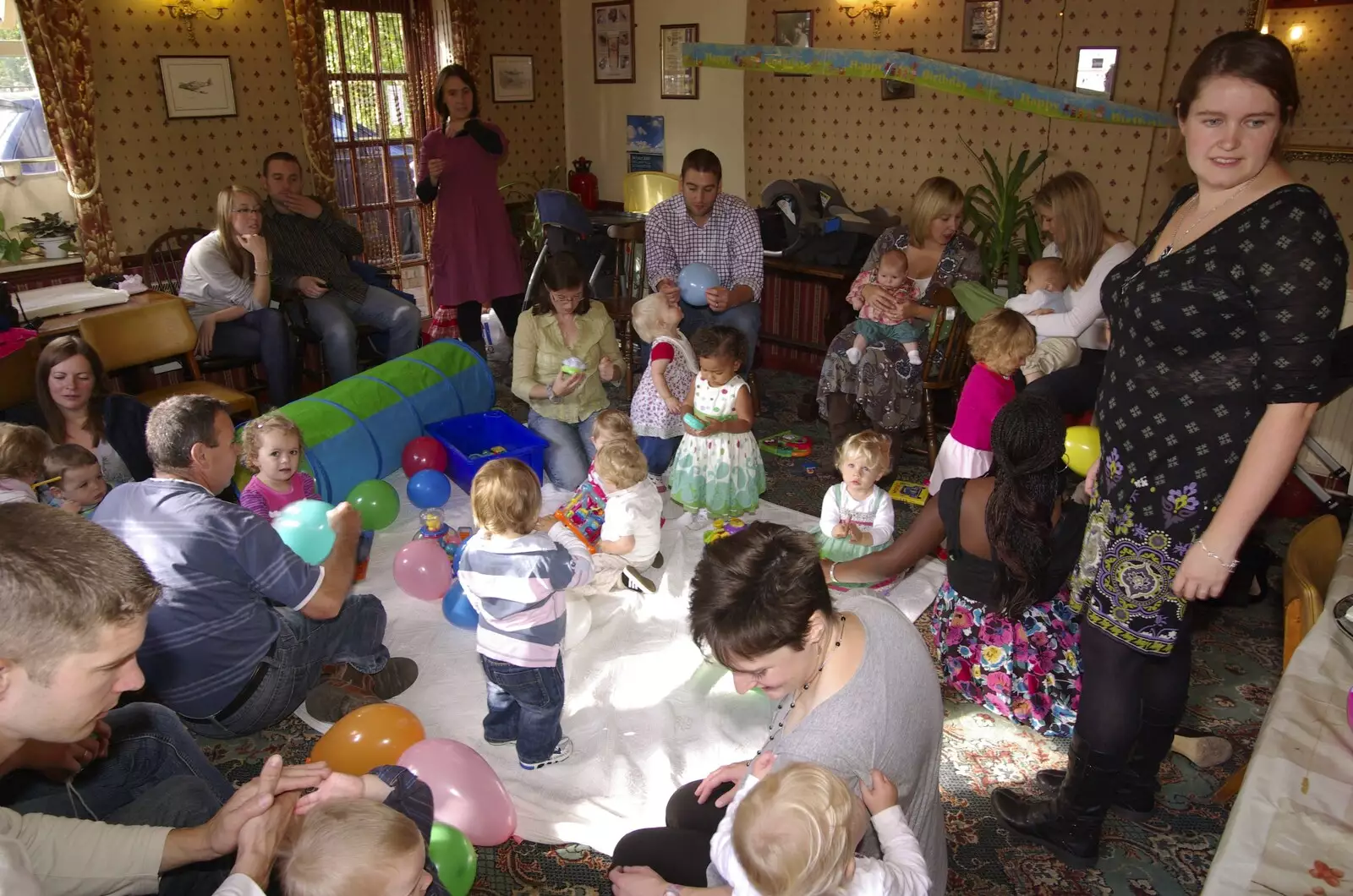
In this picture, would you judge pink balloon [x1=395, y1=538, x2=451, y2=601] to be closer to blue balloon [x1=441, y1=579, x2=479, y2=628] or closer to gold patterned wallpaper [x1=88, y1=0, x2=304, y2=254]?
blue balloon [x1=441, y1=579, x2=479, y2=628]

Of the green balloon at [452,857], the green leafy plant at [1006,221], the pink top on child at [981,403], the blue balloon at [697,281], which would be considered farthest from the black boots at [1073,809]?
the green leafy plant at [1006,221]

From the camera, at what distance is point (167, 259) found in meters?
5.80

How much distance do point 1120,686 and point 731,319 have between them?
10.4 feet

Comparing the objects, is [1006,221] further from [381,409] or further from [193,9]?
[193,9]

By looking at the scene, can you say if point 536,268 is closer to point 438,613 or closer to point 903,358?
point 903,358

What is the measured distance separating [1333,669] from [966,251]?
10.5ft

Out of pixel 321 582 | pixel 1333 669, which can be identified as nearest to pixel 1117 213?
pixel 1333 669

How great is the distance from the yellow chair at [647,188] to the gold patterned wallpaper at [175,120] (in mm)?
2577

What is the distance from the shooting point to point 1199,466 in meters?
1.79

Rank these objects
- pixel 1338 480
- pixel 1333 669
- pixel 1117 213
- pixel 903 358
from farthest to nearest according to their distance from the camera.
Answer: pixel 1117 213 → pixel 903 358 → pixel 1338 480 → pixel 1333 669

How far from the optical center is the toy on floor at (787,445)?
482 centimetres

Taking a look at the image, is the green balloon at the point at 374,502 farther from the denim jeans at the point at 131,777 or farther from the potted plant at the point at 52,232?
the potted plant at the point at 52,232

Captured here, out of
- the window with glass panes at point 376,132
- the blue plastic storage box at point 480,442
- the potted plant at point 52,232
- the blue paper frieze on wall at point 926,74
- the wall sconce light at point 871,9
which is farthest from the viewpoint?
the window with glass panes at point 376,132

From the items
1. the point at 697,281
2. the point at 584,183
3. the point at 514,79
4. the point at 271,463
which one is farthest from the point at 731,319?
the point at 514,79
